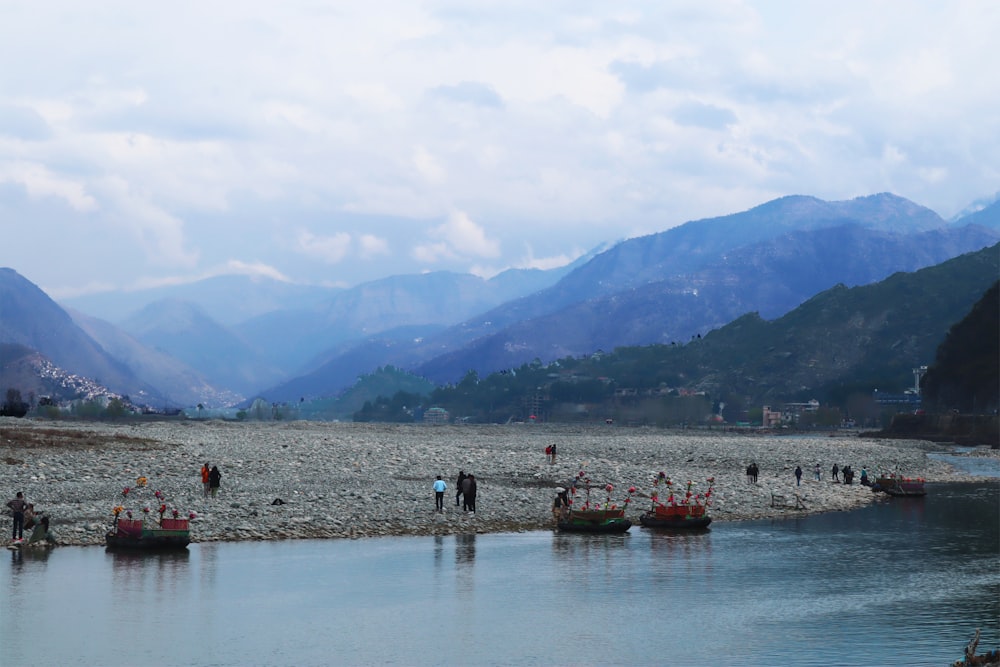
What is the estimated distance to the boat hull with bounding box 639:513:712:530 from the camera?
61500 mm

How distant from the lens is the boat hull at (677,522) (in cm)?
6150

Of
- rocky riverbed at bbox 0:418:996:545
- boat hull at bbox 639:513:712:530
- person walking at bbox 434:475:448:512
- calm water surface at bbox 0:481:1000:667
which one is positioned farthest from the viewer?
boat hull at bbox 639:513:712:530

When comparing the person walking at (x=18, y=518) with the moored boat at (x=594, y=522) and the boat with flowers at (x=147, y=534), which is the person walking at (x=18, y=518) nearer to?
the boat with flowers at (x=147, y=534)

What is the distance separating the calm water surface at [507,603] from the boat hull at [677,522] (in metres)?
1.95

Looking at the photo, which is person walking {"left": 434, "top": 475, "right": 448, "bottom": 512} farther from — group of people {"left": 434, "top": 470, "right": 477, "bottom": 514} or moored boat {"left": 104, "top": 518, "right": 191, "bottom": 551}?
moored boat {"left": 104, "top": 518, "right": 191, "bottom": 551}

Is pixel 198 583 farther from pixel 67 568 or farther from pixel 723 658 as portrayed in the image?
pixel 723 658

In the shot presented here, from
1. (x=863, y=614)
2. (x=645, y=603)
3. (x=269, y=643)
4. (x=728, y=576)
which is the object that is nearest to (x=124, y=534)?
(x=269, y=643)

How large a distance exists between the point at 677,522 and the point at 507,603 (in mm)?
20867

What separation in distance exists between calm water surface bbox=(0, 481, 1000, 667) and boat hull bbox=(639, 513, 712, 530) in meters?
1.95

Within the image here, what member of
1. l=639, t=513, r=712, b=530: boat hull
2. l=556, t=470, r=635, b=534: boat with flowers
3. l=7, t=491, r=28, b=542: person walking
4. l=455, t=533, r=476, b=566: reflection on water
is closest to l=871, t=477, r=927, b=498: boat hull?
l=639, t=513, r=712, b=530: boat hull

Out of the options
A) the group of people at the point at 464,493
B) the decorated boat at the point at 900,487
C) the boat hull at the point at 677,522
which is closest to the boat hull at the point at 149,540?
the group of people at the point at 464,493

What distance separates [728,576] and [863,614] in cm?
764

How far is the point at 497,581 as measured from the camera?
46219 mm

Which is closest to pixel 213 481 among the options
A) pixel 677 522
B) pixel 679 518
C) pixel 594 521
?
pixel 594 521
